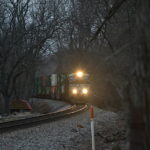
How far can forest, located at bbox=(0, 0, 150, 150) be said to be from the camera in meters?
3.54

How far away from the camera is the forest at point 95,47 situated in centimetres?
354

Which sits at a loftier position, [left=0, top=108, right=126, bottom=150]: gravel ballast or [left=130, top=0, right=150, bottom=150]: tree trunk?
[left=130, top=0, right=150, bottom=150]: tree trunk

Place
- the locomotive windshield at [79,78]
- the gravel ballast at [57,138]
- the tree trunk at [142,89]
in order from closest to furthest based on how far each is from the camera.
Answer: the tree trunk at [142,89]
the gravel ballast at [57,138]
the locomotive windshield at [79,78]

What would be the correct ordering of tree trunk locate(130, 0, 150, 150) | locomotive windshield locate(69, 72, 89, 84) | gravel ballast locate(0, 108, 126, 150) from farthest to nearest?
locomotive windshield locate(69, 72, 89, 84) < gravel ballast locate(0, 108, 126, 150) < tree trunk locate(130, 0, 150, 150)

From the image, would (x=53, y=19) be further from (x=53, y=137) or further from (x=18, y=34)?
(x=53, y=137)

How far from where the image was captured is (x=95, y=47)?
2648 centimetres

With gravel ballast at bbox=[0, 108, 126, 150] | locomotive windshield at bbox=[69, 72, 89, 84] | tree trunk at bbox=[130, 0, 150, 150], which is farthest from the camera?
locomotive windshield at bbox=[69, 72, 89, 84]

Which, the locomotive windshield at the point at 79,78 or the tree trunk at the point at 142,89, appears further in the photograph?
the locomotive windshield at the point at 79,78

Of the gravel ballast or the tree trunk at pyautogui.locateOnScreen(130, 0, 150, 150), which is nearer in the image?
the tree trunk at pyautogui.locateOnScreen(130, 0, 150, 150)

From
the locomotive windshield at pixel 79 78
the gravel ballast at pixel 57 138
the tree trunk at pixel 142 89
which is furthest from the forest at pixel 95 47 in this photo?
the gravel ballast at pixel 57 138

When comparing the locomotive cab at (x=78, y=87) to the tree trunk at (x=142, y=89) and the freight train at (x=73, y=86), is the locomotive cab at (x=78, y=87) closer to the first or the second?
the freight train at (x=73, y=86)

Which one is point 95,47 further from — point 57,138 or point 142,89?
point 142,89

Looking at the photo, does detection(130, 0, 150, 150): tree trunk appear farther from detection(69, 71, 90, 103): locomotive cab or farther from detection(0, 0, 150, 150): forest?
detection(69, 71, 90, 103): locomotive cab

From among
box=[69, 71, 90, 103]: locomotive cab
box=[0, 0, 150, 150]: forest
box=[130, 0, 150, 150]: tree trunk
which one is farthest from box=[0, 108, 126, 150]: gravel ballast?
box=[69, 71, 90, 103]: locomotive cab
